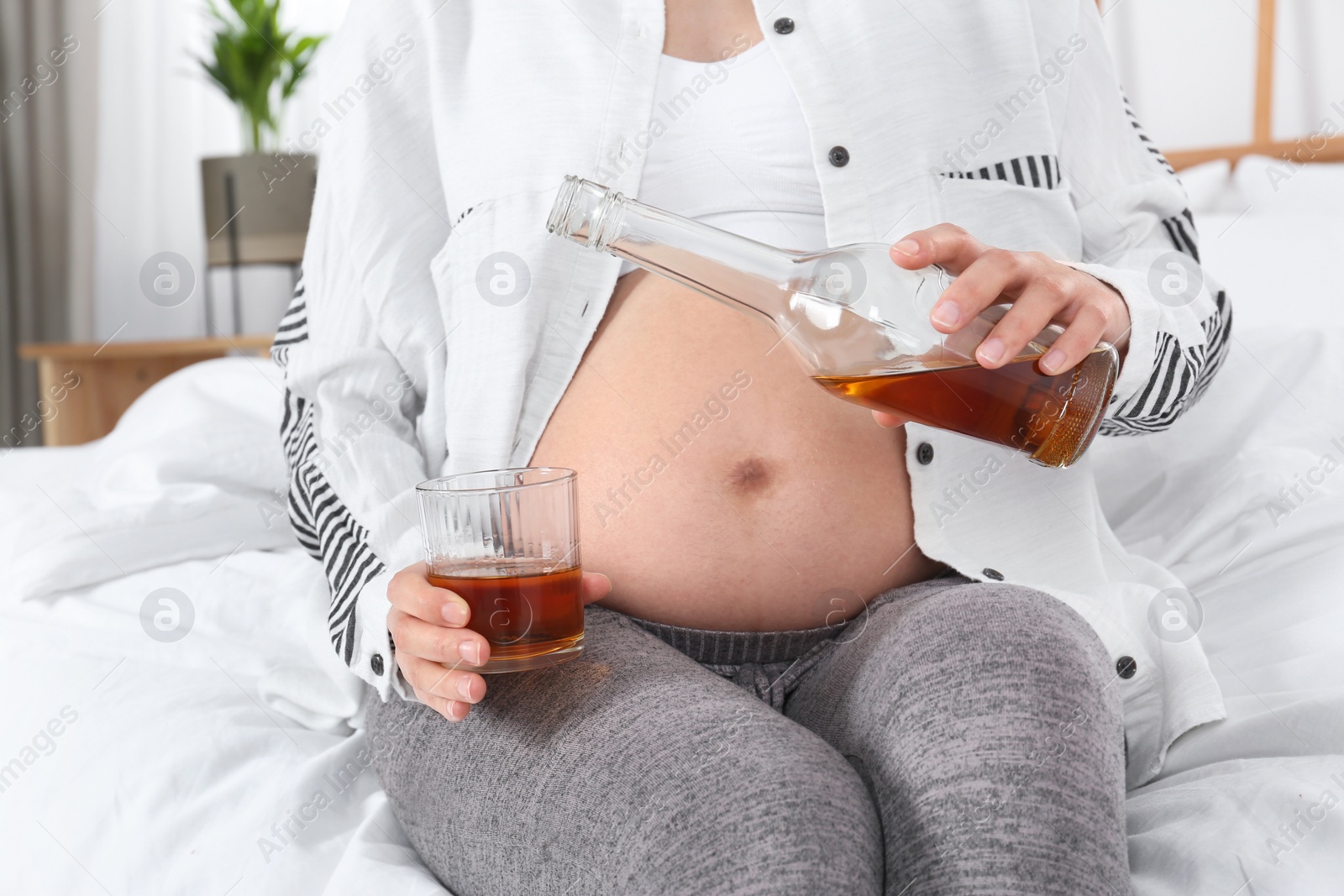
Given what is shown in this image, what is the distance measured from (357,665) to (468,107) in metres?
0.49

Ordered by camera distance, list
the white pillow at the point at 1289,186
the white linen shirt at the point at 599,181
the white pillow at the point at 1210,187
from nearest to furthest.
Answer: the white linen shirt at the point at 599,181 → the white pillow at the point at 1289,186 → the white pillow at the point at 1210,187

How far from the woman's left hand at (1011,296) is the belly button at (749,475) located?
218 millimetres

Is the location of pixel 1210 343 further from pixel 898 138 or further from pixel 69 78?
pixel 69 78

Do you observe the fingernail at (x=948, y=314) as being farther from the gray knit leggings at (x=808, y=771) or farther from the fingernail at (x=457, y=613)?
the fingernail at (x=457, y=613)

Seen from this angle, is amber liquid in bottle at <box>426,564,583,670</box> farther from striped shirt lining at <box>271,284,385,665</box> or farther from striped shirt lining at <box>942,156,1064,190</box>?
→ striped shirt lining at <box>942,156,1064,190</box>

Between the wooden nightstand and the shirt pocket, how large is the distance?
174 centimetres

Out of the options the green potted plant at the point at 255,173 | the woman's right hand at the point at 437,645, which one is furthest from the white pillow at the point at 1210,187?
the green potted plant at the point at 255,173

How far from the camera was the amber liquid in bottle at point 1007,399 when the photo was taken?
1.87 ft

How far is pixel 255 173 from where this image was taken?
2.33 metres

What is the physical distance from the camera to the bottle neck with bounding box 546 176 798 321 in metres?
0.56

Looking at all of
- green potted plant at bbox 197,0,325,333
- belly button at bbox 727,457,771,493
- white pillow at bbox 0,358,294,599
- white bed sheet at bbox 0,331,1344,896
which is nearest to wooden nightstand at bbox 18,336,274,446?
green potted plant at bbox 197,0,325,333

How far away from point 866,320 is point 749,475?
203 mm

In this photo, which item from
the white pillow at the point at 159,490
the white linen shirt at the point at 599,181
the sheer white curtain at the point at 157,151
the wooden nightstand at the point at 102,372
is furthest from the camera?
the sheer white curtain at the point at 157,151

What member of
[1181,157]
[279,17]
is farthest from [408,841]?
[279,17]
